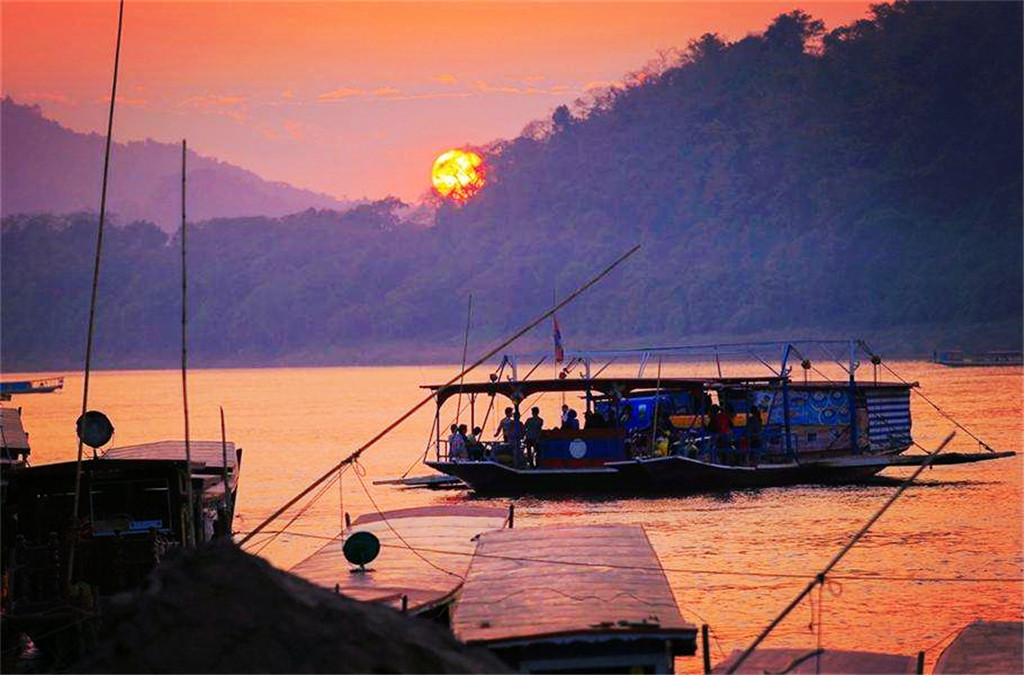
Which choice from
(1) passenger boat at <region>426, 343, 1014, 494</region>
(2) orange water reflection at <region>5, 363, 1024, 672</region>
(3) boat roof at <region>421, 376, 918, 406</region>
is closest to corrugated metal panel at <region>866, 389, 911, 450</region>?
(1) passenger boat at <region>426, 343, 1014, 494</region>

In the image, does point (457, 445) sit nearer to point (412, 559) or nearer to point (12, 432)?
point (12, 432)

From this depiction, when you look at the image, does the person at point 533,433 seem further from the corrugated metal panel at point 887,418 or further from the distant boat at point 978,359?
the distant boat at point 978,359

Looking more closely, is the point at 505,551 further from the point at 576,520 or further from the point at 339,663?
the point at 576,520

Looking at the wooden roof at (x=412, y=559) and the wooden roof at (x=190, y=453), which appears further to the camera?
the wooden roof at (x=190, y=453)

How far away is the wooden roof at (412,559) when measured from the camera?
18.9 metres

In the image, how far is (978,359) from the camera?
16938cm

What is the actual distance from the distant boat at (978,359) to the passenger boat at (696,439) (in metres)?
117

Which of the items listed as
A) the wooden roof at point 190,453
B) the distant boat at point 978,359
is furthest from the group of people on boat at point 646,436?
the distant boat at point 978,359

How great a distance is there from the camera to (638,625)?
1505cm

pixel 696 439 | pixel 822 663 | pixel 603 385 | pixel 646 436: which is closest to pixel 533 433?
pixel 603 385

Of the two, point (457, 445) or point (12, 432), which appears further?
point (457, 445)

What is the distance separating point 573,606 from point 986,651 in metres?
5.41

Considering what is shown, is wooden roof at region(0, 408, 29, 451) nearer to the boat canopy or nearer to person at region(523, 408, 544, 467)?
the boat canopy

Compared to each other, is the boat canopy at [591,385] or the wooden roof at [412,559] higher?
the boat canopy at [591,385]
